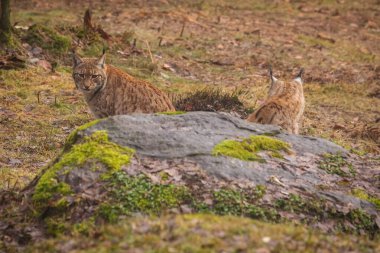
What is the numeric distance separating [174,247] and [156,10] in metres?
17.6

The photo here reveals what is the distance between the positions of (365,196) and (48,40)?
33.2 ft

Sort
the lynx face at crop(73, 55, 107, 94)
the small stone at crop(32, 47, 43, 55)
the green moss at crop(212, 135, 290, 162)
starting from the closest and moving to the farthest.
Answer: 1. the green moss at crop(212, 135, 290, 162)
2. the lynx face at crop(73, 55, 107, 94)
3. the small stone at crop(32, 47, 43, 55)

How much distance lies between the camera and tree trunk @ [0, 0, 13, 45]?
45.1 ft

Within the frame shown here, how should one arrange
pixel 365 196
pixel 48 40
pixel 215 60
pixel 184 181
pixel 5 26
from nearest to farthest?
pixel 184 181
pixel 365 196
pixel 5 26
pixel 48 40
pixel 215 60

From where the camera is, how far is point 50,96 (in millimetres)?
12680

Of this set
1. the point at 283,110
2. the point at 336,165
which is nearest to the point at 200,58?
the point at 283,110

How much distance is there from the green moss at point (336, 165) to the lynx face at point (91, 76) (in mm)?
4030

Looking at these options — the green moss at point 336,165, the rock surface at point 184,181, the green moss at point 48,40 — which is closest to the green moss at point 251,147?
the rock surface at point 184,181

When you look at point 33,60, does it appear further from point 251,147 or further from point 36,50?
point 251,147

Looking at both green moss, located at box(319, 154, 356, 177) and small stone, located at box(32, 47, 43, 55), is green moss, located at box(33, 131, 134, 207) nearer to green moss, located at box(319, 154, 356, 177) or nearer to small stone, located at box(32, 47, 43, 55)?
green moss, located at box(319, 154, 356, 177)

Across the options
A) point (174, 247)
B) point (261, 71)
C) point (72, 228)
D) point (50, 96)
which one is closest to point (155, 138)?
point (72, 228)

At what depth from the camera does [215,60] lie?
17125 millimetres

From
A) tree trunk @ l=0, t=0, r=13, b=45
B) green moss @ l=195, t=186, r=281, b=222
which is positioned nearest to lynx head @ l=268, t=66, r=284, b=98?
green moss @ l=195, t=186, r=281, b=222

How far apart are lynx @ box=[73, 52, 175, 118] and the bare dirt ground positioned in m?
1.01
